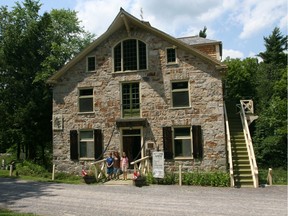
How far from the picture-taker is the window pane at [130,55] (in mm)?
19781

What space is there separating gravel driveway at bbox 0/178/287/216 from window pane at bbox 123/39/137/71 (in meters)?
7.56

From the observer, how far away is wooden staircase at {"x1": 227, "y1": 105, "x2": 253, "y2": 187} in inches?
620

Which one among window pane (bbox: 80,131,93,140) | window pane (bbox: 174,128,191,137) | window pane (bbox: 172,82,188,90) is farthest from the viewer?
window pane (bbox: 80,131,93,140)

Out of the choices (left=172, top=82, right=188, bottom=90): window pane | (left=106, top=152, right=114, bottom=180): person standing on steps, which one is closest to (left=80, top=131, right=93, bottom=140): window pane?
(left=106, top=152, right=114, bottom=180): person standing on steps

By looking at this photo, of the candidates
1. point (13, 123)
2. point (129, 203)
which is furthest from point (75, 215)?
point (13, 123)

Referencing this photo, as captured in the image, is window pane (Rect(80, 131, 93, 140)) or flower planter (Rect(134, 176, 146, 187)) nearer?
flower planter (Rect(134, 176, 146, 187))

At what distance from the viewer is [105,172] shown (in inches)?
737

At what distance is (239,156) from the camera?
57.4 feet

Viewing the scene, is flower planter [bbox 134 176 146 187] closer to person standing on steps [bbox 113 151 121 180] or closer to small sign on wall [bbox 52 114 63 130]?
person standing on steps [bbox 113 151 121 180]

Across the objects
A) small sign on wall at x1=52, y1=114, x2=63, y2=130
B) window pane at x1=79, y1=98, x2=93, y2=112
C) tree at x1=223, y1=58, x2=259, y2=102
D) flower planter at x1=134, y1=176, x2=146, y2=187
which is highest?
tree at x1=223, y1=58, x2=259, y2=102

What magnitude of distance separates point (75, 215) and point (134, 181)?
19.8 ft

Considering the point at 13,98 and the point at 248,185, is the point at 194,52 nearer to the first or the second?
the point at 248,185

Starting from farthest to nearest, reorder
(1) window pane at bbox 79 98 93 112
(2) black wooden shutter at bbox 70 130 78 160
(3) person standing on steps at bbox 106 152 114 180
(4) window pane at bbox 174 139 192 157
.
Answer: (1) window pane at bbox 79 98 93 112 < (2) black wooden shutter at bbox 70 130 78 160 < (4) window pane at bbox 174 139 192 157 < (3) person standing on steps at bbox 106 152 114 180

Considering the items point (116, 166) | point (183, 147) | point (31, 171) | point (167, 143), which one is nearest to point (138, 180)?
point (116, 166)
